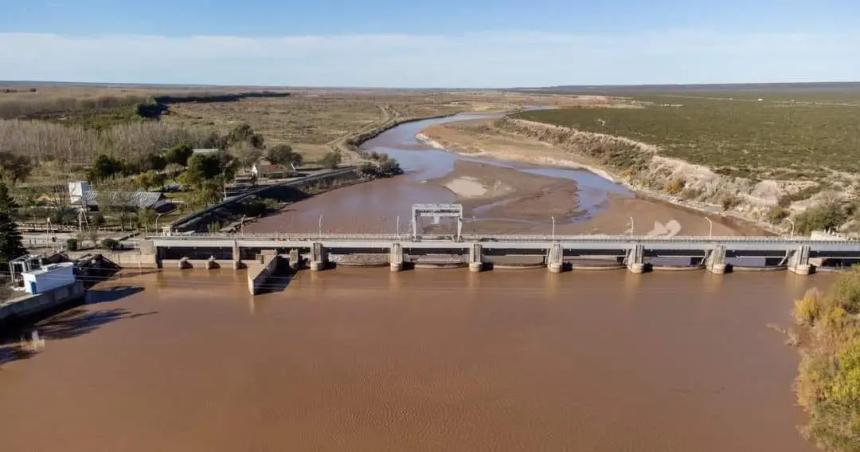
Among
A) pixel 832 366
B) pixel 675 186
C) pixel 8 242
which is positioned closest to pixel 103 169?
pixel 8 242

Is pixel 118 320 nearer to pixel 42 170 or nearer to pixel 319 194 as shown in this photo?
pixel 319 194

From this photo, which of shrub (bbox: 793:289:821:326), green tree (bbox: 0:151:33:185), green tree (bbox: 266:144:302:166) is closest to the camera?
shrub (bbox: 793:289:821:326)

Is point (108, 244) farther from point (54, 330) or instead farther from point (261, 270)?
point (261, 270)

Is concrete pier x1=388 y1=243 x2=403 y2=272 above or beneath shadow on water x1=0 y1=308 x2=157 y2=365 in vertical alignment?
above

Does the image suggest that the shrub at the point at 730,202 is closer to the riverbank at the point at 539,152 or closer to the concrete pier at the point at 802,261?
the riverbank at the point at 539,152

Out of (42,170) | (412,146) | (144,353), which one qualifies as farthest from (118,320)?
(412,146)

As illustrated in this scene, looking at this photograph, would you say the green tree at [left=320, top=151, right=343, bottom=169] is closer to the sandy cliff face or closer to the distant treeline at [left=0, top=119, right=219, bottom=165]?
the distant treeline at [left=0, top=119, right=219, bottom=165]

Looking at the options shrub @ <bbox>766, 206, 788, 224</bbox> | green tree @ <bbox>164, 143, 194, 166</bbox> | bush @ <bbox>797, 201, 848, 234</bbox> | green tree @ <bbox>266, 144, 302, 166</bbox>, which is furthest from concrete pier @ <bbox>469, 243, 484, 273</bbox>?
green tree @ <bbox>164, 143, 194, 166</bbox>
